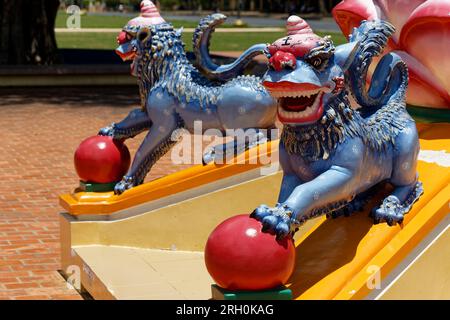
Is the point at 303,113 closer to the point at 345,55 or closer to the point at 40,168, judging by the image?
the point at 345,55

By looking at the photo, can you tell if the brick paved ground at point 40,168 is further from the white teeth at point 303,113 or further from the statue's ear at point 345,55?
the statue's ear at point 345,55

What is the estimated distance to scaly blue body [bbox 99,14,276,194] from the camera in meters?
6.41

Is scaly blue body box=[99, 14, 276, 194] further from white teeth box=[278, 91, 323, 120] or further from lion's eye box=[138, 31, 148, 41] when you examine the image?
white teeth box=[278, 91, 323, 120]

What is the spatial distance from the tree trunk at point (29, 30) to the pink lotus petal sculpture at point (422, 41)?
1480 cm

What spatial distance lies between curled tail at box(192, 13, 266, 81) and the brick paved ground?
6.18ft

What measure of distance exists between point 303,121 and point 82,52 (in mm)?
24692

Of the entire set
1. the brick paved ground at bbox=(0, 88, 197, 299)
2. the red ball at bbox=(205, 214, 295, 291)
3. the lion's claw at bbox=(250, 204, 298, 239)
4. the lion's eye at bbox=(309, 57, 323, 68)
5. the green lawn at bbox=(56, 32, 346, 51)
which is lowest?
the green lawn at bbox=(56, 32, 346, 51)

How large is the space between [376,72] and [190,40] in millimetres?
29770

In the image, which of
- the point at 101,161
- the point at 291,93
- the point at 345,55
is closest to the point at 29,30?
the point at 101,161

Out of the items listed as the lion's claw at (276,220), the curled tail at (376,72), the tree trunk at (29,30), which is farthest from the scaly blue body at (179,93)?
the tree trunk at (29,30)

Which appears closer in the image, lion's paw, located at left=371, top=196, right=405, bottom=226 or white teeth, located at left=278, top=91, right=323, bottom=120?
white teeth, located at left=278, top=91, right=323, bottom=120

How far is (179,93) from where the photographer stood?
6512mm

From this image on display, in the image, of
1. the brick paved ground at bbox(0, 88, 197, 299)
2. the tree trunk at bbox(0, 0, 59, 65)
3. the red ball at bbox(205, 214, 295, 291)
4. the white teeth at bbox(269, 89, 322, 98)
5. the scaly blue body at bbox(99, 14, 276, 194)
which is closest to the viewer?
the red ball at bbox(205, 214, 295, 291)

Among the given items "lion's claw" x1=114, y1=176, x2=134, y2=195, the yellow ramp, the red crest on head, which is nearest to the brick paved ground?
the yellow ramp
